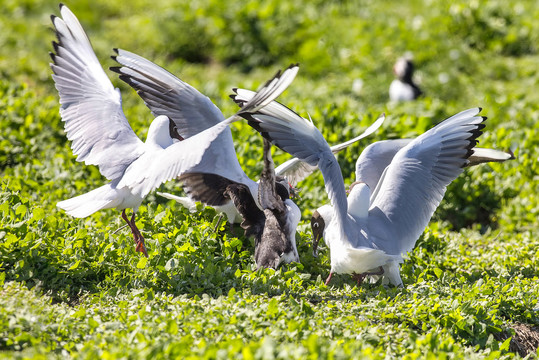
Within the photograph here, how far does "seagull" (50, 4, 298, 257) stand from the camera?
4.34 metres

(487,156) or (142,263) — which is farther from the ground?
(487,156)

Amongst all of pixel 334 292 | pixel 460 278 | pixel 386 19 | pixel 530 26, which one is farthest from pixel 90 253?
pixel 530 26

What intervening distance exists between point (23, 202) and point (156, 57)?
747 centimetres

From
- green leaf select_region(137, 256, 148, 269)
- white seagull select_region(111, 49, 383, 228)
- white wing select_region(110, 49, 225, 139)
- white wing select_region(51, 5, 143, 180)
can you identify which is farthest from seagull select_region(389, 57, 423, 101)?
green leaf select_region(137, 256, 148, 269)

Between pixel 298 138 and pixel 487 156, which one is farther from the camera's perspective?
pixel 487 156

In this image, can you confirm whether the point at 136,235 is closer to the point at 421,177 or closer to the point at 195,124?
the point at 195,124

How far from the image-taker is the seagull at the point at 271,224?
186 inches

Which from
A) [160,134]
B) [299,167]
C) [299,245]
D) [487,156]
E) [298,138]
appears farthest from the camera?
[299,167]

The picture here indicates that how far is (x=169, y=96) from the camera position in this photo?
5.43 meters

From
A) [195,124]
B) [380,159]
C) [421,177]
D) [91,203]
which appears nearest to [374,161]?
[380,159]

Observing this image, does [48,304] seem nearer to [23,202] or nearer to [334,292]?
[23,202]

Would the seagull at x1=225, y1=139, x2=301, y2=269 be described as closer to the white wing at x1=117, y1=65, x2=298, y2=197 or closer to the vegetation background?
the vegetation background

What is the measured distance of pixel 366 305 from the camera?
4270mm

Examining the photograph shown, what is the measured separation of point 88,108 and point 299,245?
182 cm
